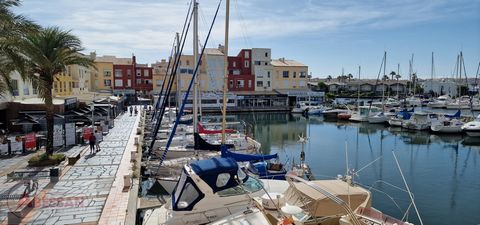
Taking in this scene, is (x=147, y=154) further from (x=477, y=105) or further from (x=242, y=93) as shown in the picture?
(x=477, y=105)

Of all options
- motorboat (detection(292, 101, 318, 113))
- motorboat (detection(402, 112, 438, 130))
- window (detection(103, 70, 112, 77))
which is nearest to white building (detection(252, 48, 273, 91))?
motorboat (detection(292, 101, 318, 113))

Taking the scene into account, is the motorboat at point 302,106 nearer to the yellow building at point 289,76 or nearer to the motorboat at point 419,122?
the yellow building at point 289,76

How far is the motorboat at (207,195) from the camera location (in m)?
11.5

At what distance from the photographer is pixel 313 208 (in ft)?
37.7

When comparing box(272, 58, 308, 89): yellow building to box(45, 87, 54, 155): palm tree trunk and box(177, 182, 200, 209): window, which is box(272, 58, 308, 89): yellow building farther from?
box(177, 182, 200, 209): window

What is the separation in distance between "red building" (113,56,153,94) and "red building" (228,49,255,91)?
2618 cm

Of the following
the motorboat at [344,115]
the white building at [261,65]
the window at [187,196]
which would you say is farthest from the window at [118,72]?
the window at [187,196]

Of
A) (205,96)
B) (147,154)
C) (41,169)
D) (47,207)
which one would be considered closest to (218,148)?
(147,154)

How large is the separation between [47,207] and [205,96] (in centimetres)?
6914

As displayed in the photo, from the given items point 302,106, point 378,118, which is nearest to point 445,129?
point 378,118

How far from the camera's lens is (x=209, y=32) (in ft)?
74.3

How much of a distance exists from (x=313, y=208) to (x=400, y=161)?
2605 cm

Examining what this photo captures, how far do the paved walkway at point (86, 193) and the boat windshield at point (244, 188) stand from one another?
401 cm

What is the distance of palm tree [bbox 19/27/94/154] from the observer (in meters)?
20.5
